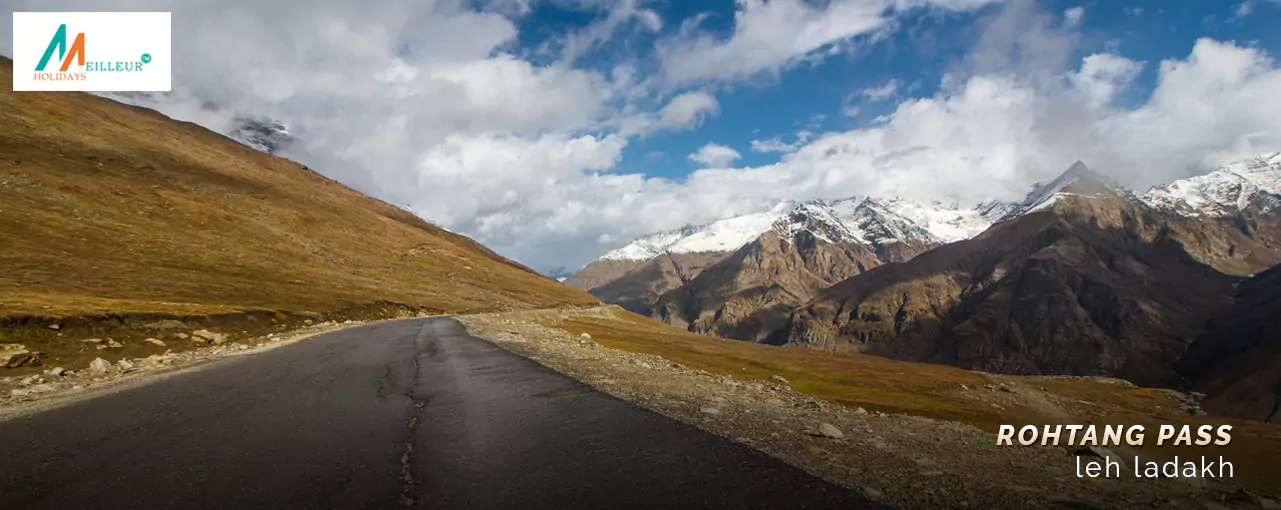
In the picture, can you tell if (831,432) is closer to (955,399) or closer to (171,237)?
(955,399)

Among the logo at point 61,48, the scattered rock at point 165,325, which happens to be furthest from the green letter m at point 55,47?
the scattered rock at point 165,325

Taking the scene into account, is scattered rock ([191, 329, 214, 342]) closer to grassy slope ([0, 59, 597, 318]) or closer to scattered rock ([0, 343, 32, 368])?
grassy slope ([0, 59, 597, 318])

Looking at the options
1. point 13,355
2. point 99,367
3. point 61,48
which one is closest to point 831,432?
point 99,367

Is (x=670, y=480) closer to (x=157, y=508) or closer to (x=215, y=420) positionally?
(x=157, y=508)

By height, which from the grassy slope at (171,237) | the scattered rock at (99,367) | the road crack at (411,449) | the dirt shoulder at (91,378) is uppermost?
the grassy slope at (171,237)

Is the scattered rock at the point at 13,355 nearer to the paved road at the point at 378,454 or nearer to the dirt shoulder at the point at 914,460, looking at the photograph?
the paved road at the point at 378,454

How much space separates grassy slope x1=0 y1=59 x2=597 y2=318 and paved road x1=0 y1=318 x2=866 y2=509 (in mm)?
28778

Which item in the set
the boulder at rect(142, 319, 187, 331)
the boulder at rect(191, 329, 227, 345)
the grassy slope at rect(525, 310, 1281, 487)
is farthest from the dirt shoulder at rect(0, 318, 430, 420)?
the grassy slope at rect(525, 310, 1281, 487)

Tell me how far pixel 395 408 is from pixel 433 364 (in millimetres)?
12270

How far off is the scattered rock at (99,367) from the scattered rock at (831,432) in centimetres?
3193

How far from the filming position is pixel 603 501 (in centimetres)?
953

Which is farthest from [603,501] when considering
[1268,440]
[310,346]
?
[1268,440]

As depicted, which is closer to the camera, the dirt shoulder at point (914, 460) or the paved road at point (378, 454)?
the paved road at point (378, 454)

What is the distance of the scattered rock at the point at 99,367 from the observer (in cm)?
2630
